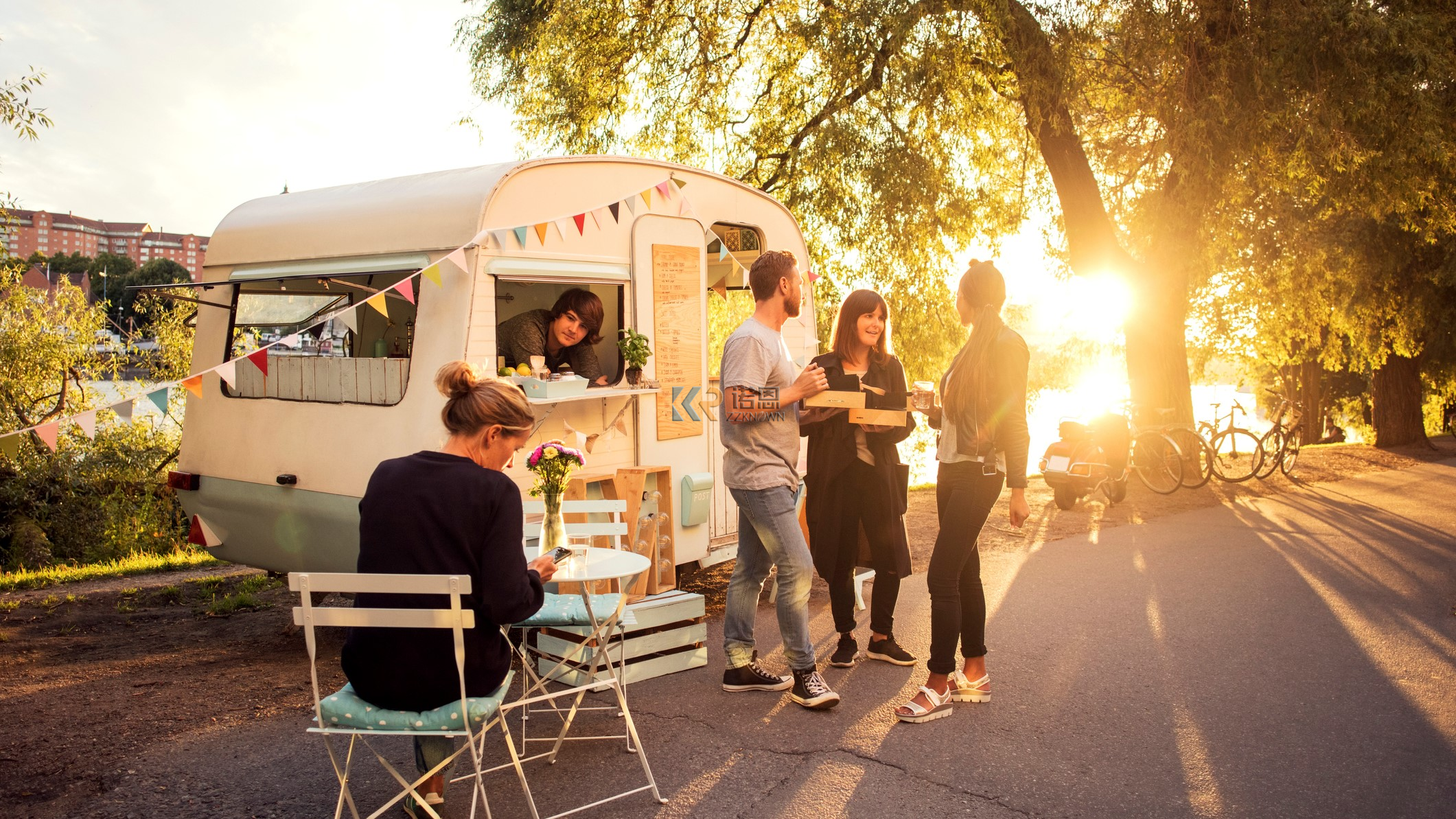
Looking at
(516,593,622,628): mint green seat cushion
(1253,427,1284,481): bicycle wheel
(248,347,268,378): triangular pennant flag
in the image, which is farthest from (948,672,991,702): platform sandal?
(1253,427,1284,481): bicycle wheel

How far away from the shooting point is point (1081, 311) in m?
19.9

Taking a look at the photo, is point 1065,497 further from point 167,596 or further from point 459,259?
point 167,596

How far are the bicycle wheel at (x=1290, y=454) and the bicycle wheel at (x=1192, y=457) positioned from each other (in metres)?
2.01

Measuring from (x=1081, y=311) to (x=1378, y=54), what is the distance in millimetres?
9969

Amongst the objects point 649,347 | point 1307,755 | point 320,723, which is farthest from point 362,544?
point 1307,755

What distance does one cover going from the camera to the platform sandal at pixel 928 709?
4641 millimetres

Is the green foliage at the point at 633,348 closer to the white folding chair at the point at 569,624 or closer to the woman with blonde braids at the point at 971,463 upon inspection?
the white folding chair at the point at 569,624

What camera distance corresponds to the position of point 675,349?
6484 millimetres

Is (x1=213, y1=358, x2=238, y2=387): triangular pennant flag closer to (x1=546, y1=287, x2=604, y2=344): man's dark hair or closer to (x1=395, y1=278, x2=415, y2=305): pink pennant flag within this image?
(x1=395, y1=278, x2=415, y2=305): pink pennant flag

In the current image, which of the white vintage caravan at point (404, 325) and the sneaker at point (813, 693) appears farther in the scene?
the white vintage caravan at point (404, 325)

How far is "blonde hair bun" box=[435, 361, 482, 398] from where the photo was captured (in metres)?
3.40

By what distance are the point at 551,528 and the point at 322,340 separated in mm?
2732

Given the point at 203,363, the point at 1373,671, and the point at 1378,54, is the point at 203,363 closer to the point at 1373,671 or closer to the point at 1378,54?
the point at 1373,671

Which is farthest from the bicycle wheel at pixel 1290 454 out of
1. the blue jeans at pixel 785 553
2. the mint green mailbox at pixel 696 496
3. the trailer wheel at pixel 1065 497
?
the blue jeans at pixel 785 553
